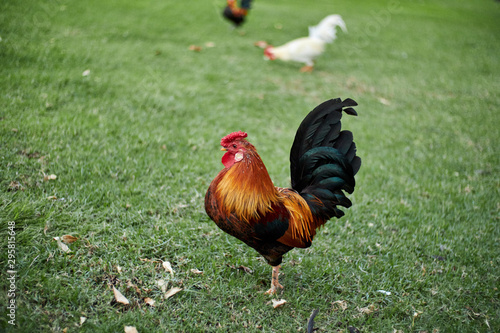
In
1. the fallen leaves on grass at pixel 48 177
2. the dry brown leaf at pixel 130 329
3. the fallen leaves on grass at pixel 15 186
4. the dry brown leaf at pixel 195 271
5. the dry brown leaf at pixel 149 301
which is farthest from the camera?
the fallen leaves on grass at pixel 48 177

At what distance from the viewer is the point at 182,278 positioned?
2965 mm

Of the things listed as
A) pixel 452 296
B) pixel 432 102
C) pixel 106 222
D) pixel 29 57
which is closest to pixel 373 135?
pixel 432 102

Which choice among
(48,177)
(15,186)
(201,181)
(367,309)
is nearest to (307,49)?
(201,181)

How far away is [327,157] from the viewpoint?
2.78 meters

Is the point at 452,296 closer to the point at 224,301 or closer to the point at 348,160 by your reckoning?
the point at 348,160

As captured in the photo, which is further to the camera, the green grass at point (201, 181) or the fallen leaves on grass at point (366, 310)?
the fallen leaves on grass at point (366, 310)

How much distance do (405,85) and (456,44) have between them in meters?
4.97


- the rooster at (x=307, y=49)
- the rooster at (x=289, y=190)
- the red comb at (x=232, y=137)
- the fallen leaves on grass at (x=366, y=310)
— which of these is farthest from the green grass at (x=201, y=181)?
the red comb at (x=232, y=137)

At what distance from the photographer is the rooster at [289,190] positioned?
8.36 feet

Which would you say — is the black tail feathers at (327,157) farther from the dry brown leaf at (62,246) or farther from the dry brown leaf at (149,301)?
the dry brown leaf at (62,246)

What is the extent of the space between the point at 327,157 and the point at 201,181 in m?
1.89

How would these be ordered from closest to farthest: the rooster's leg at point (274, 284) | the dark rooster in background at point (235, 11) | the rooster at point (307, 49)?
the rooster's leg at point (274, 284)
the rooster at point (307, 49)
the dark rooster in background at point (235, 11)

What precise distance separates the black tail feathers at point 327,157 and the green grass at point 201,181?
2.83ft

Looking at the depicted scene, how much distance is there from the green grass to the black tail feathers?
0.86 metres
